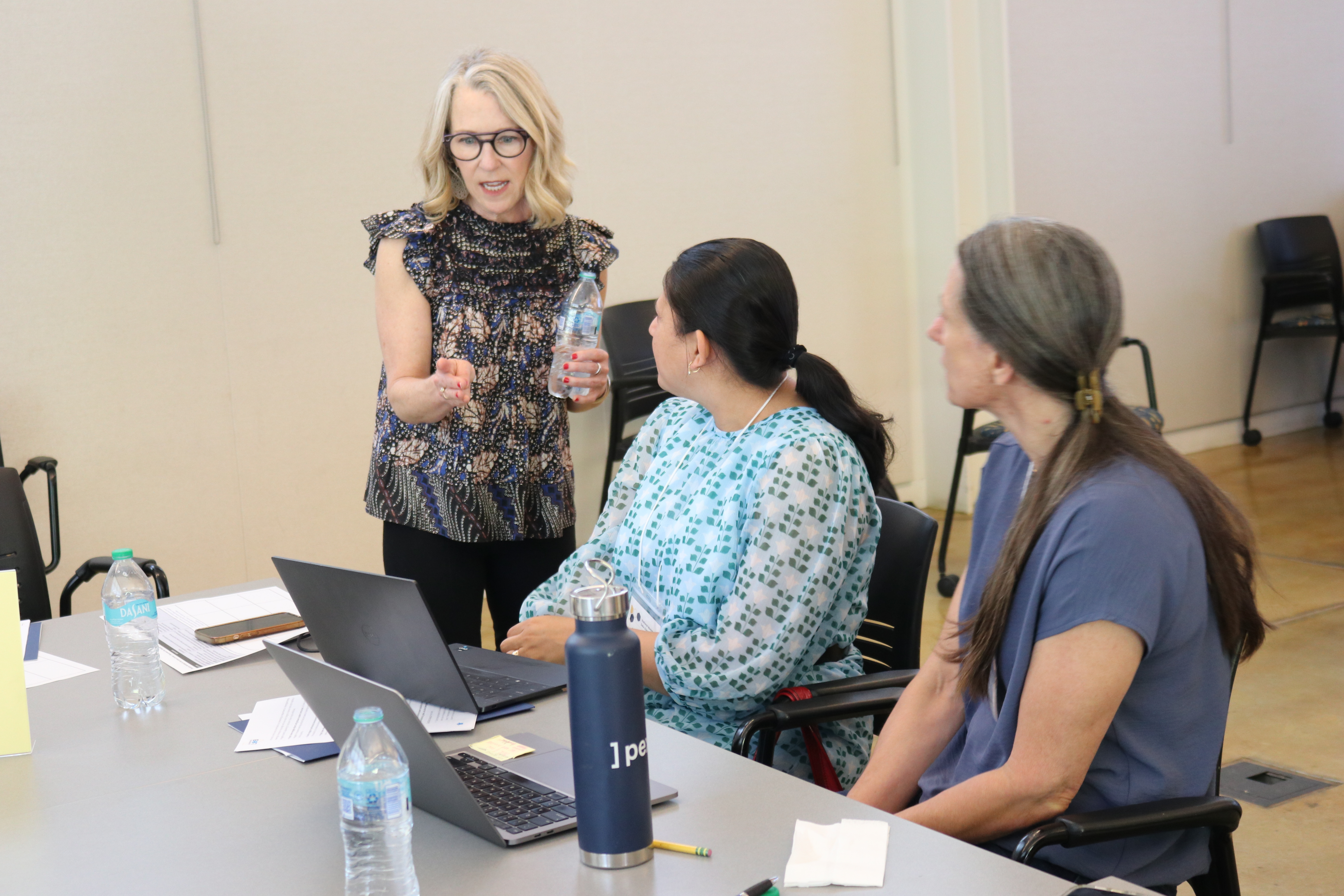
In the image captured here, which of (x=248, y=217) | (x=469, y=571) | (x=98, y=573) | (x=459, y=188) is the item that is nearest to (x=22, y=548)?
(x=98, y=573)

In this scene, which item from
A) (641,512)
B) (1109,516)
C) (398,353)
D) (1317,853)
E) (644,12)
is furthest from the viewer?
(644,12)

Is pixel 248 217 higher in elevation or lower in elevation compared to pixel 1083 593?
higher

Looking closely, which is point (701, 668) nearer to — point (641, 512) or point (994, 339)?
point (641, 512)

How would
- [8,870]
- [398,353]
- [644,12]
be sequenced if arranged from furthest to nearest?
[644,12] < [398,353] < [8,870]

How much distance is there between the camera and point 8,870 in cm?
119

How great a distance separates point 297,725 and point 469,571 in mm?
821

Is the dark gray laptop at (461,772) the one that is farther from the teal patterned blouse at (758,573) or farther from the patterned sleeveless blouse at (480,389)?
the patterned sleeveless blouse at (480,389)

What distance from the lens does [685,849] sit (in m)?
1.12

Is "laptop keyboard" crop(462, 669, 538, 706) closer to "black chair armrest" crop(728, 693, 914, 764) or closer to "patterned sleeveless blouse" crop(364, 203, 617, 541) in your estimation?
"black chair armrest" crop(728, 693, 914, 764)

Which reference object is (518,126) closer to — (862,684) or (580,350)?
(580,350)

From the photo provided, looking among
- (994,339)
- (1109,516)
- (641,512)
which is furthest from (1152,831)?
(641,512)

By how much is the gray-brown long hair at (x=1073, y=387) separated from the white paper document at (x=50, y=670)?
4.54ft

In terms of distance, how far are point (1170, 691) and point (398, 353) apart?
1494 mm

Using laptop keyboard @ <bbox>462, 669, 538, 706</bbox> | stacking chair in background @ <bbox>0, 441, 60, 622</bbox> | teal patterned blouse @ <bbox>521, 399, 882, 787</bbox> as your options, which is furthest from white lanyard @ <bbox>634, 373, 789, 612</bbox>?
stacking chair in background @ <bbox>0, 441, 60, 622</bbox>
